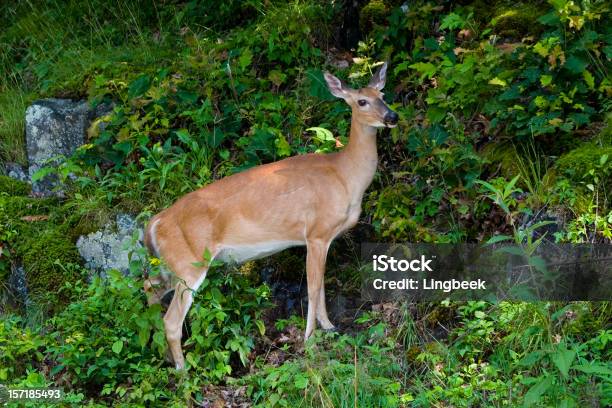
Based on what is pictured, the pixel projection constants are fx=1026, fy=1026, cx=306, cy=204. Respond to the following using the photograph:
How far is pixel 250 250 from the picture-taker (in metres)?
8.26

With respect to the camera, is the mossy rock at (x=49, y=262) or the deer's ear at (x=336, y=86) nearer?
the deer's ear at (x=336, y=86)

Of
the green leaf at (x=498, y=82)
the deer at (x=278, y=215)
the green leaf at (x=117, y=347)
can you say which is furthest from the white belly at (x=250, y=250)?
the green leaf at (x=498, y=82)

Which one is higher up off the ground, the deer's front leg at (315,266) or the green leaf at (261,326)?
the deer's front leg at (315,266)

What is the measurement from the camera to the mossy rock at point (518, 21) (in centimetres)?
948

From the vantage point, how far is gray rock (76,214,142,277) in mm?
9383

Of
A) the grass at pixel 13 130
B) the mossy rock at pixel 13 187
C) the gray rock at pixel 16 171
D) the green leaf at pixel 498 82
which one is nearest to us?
the green leaf at pixel 498 82

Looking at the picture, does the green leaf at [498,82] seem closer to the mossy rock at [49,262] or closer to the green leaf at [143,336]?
the green leaf at [143,336]

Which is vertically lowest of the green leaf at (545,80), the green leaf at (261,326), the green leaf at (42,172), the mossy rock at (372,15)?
the green leaf at (261,326)

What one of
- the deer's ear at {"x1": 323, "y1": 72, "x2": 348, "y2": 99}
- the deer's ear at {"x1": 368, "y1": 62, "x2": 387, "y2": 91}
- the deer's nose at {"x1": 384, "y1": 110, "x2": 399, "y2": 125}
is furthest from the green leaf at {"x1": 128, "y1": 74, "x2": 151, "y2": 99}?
the deer's nose at {"x1": 384, "y1": 110, "x2": 399, "y2": 125}

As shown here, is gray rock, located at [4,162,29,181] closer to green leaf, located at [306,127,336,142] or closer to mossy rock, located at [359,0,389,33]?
green leaf, located at [306,127,336,142]

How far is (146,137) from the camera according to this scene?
394 inches

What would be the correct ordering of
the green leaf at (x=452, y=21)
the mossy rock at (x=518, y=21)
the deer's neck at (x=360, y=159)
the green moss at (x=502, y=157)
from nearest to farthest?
1. the deer's neck at (x=360, y=159)
2. the green moss at (x=502, y=157)
3. the green leaf at (x=452, y=21)
4. the mossy rock at (x=518, y=21)

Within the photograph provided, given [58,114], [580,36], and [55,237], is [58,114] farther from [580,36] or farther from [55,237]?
[580,36]

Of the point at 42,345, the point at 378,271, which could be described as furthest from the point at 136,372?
the point at 378,271
